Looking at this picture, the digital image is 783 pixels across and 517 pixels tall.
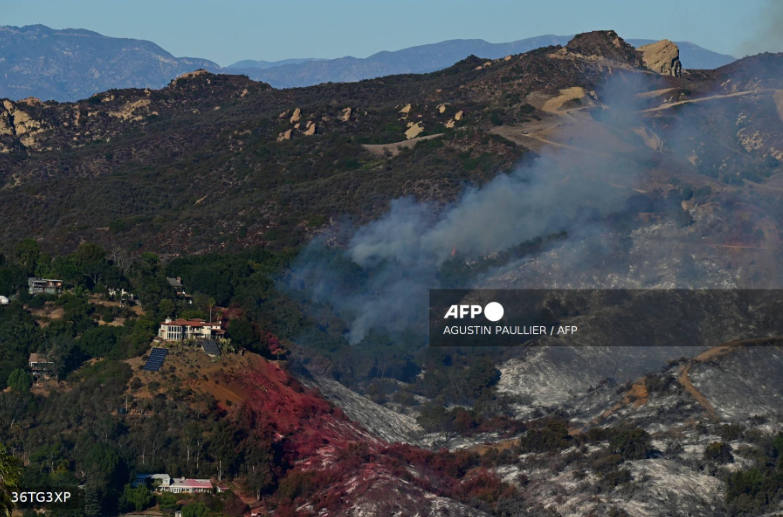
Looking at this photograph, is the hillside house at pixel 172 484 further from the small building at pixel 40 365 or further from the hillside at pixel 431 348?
the small building at pixel 40 365

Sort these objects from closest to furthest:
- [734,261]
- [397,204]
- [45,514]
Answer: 1. [45,514]
2. [734,261]
3. [397,204]

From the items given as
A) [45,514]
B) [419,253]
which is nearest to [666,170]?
[419,253]

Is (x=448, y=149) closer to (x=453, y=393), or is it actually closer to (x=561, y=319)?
(x=561, y=319)

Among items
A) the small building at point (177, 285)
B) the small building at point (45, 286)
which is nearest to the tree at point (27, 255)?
the small building at point (45, 286)

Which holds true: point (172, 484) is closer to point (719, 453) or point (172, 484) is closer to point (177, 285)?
point (719, 453)

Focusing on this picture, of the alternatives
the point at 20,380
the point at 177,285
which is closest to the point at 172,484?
the point at 20,380

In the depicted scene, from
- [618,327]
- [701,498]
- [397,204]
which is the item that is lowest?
[701,498]
